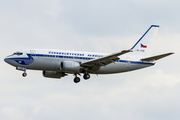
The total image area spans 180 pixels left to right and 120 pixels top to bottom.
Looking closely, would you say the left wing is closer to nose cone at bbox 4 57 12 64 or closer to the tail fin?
the tail fin

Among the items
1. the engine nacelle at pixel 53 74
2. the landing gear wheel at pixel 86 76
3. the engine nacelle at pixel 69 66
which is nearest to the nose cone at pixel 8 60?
the engine nacelle at pixel 53 74

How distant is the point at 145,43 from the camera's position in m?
85.9

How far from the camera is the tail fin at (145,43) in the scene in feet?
276

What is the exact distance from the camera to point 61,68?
248 ft

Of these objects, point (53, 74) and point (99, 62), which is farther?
point (53, 74)

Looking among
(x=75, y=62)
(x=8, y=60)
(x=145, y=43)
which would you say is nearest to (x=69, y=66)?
(x=75, y=62)

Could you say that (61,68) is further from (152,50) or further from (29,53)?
(152,50)

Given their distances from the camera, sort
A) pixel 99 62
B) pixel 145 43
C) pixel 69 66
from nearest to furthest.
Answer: pixel 69 66 < pixel 99 62 < pixel 145 43

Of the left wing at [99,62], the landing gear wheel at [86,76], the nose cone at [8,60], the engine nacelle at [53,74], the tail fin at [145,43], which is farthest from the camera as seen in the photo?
the tail fin at [145,43]

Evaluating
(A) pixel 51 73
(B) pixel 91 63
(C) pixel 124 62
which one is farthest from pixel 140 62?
(A) pixel 51 73

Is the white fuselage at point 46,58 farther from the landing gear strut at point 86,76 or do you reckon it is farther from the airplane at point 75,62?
the landing gear strut at point 86,76

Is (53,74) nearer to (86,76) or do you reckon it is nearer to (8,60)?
(86,76)

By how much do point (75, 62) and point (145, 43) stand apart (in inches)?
606

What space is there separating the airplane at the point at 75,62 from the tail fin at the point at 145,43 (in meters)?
2.09
